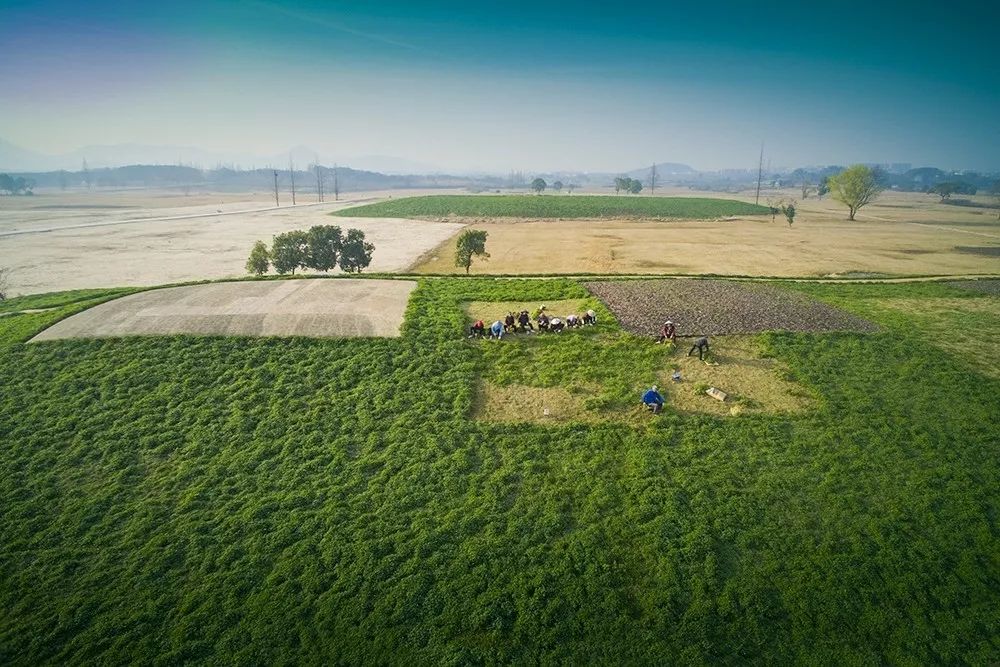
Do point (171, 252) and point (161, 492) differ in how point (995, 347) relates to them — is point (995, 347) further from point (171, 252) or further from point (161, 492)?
point (171, 252)

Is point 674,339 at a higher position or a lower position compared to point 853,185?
lower

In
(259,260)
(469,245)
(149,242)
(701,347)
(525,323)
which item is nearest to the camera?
(701,347)

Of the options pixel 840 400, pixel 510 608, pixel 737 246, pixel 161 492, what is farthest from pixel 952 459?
pixel 737 246

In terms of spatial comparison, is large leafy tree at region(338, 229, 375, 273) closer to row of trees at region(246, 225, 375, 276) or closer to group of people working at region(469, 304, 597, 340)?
row of trees at region(246, 225, 375, 276)

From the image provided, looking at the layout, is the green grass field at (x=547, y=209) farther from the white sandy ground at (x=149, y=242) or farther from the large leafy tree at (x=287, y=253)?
the large leafy tree at (x=287, y=253)

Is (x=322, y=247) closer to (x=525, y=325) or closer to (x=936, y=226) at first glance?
(x=525, y=325)

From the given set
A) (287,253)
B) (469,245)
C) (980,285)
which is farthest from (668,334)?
(287,253)

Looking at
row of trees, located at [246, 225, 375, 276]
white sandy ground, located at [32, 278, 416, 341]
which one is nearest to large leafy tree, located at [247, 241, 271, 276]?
row of trees, located at [246, 225, 375, 276]
